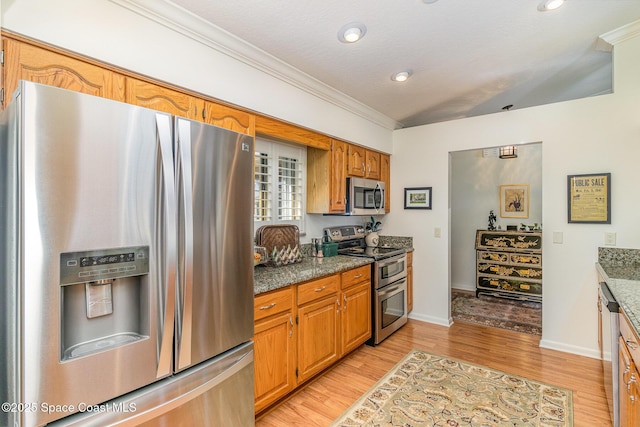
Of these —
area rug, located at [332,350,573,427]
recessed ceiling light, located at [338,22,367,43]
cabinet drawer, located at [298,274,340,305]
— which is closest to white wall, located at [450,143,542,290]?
area rug, located at [332,350,573,427]

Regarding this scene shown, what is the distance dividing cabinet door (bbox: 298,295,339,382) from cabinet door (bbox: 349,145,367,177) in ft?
4.95

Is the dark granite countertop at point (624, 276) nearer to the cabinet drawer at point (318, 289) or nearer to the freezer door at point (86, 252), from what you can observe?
the cabinet drawer at point (318, 289)

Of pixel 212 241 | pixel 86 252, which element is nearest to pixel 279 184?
pixel 212 241

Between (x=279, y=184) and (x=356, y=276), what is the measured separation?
3.75 ft

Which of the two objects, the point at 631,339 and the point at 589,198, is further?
the point at 589,198

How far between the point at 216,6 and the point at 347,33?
0.86 meters

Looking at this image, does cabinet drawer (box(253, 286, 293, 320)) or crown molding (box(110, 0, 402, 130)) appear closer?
crown molding (box(110, 0, 402, 130))

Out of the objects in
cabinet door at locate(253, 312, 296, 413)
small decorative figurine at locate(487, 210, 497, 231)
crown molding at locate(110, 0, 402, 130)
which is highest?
crown molding at locate(110, 0, 402, 130)

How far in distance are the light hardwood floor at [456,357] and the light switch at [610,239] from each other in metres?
1.09

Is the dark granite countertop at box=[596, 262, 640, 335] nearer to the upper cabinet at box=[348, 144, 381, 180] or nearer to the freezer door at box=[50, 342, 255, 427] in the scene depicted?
the freezer door at box=[50, 342, 255, 427]

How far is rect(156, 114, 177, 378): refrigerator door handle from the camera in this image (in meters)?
1.18

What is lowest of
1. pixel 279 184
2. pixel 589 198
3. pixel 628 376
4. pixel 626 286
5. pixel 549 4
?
pixel 628 376

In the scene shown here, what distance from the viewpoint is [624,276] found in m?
2.20

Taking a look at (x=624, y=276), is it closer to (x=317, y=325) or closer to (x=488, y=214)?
(x=317, y=325)
